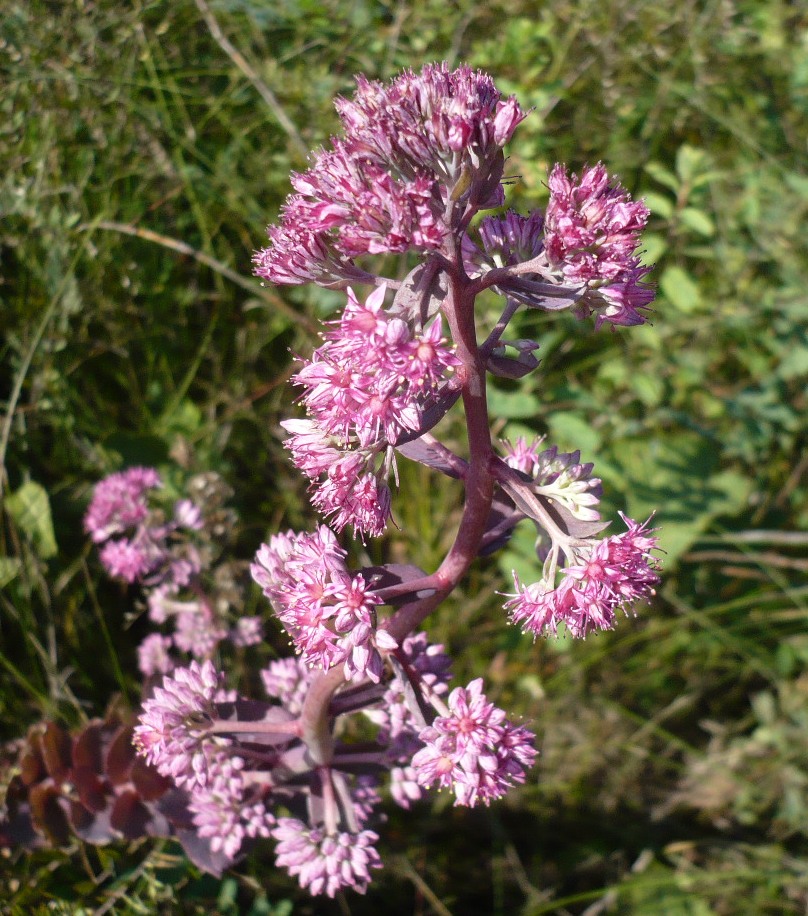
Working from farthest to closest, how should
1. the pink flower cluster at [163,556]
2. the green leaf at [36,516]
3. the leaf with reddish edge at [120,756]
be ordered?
the green leaf at [36,516], the pink flower cluster at [163,556], the leaf with reddish edge at [120,756]

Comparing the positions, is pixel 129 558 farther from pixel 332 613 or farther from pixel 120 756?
pixel 332 613

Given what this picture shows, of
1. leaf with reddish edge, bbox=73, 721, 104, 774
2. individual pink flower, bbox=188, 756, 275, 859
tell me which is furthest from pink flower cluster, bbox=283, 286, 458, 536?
leaf with reddish edge, bbox=73, 721, 104, 774

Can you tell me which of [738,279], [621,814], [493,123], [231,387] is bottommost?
[621,814]

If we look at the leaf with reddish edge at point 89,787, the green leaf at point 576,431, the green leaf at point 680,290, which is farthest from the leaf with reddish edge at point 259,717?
the green leaf at point 680,290

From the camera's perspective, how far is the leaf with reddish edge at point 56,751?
2264mm

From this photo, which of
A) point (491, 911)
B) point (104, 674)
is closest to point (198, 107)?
point (104, 674)

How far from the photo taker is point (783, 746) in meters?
3.30

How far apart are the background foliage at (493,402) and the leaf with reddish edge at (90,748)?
1.00 feet

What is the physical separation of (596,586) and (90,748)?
152 centimetres

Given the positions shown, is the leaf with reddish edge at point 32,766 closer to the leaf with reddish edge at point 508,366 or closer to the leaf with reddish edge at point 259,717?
the leaf with reddish edge at point 259,717

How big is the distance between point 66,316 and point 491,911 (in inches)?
99.5

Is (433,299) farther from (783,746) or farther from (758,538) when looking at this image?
(783,746)

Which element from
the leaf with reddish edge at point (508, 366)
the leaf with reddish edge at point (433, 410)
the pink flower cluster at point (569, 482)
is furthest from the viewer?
the pink flower cluster at point (569, 482)

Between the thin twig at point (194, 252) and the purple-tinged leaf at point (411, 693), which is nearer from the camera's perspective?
the purple-tinged leaf at point (411, 693)
